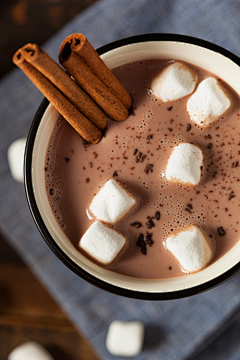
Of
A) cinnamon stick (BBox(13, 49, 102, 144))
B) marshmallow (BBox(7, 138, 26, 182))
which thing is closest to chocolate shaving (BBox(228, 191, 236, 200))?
cinnamon stick (BBox(13, 49, 102, 144))

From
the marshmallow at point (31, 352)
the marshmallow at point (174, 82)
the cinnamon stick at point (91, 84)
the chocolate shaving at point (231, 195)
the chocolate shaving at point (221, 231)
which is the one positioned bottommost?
the marshmallow at point (31, 352)

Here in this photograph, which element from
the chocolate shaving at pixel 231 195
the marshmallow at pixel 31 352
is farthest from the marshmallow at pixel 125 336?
the chocolate shaving at pixel 231 195

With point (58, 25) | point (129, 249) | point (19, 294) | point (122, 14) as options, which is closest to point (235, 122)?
point (129, 249)

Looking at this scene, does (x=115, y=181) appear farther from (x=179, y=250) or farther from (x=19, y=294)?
(x=19, y=294)

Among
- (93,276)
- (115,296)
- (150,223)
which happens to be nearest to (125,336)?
(115,296)

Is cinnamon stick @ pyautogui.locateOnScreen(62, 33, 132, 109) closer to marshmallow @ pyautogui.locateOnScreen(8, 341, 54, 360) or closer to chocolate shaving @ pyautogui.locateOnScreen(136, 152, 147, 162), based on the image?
chocolate shaving @ pyautogui.locateOnScreen(136, 152, 147, 162)

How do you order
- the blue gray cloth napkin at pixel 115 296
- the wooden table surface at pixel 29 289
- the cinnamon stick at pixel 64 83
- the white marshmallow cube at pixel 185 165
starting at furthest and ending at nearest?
the wooden table surface at pixel 29 289, the blue gray cloth napkin at pixel 115 296, the white marshmallow cube at pixel 185 165, the cinnamon stick at pixel 64 83

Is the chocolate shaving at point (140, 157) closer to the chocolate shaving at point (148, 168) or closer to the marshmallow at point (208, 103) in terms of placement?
the chocolate shaving at point (148, 168)
